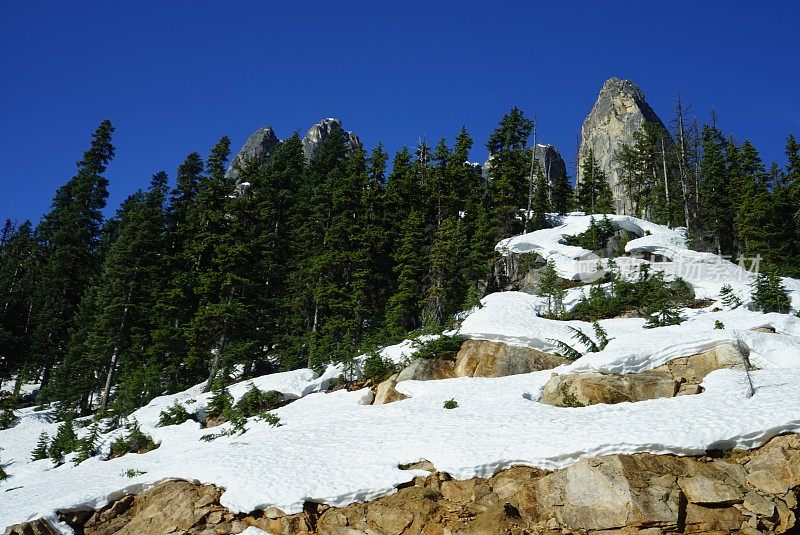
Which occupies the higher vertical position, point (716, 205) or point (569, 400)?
point (716, 205)

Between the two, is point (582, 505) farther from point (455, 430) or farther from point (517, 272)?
point (517, 272)

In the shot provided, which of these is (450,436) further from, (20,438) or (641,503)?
(20,438)

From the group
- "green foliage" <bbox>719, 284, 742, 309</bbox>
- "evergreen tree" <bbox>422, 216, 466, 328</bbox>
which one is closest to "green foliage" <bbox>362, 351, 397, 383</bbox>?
"evergreen tree" <bbox>422, 216, 466, 328</bbox>

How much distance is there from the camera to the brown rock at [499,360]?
20.3m

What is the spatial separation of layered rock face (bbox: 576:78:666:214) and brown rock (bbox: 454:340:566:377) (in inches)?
2822

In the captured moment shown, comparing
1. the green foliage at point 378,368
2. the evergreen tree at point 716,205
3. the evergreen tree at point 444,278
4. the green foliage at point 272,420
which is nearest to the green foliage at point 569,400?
the green foliage at point 378,368

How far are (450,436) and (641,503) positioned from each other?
5.06 meters

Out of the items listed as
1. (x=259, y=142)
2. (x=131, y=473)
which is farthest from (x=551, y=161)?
(x=131, y=473)

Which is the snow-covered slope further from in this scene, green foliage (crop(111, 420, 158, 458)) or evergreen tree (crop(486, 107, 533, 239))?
evergreen tree (crop(486, 107, 533, 239))

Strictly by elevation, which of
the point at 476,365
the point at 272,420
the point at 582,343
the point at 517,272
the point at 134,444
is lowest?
the point at 134,444

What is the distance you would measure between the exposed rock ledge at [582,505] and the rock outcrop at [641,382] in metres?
4.12

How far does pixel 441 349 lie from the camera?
21.9 meters

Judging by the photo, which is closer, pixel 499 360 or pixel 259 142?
pixel 499 360

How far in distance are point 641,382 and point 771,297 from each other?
36.2ft
